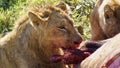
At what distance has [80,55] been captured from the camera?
2.58 meters

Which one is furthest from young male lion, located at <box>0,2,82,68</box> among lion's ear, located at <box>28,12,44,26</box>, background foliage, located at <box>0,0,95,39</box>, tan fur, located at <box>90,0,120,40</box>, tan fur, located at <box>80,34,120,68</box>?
background foliage, located at <box>0,0,95,39</box>

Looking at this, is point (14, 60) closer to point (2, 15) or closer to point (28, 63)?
point (28, 63)

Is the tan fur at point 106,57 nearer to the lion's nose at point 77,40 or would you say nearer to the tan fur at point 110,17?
the lion's nose at point 77,40

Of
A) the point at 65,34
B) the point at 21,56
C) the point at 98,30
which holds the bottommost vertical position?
the point at 98,30

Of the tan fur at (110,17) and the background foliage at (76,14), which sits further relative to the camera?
the background foliage at (76,14)

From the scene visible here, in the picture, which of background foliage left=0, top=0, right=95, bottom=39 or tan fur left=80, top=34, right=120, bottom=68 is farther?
background foliage left=0, top=0, right=95, bottom=39

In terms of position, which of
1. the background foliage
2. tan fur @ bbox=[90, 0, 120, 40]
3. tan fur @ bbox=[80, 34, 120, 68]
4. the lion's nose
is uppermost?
tan fur @ bbox=[80, 34, 120, 68]

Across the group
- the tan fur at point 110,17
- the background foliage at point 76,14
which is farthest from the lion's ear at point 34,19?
the background foliage at point 76,14

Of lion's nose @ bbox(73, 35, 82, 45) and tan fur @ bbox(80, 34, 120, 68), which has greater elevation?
tan fur @ bbox(80, 34, 120, 68)

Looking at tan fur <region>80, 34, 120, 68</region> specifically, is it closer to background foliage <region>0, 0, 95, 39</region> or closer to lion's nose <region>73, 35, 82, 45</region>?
lion's nose <region>73, 35, 82, 45</region>

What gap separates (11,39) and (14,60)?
7.9 inches

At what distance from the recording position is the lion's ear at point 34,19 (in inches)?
115

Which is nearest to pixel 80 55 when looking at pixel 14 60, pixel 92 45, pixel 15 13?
pixel 92 45

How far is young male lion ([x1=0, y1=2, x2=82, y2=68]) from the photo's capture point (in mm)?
2904
